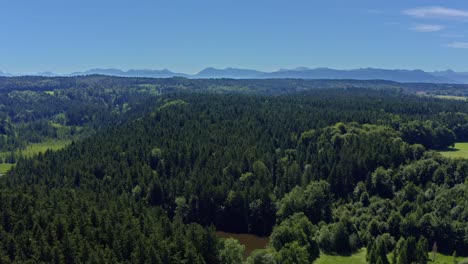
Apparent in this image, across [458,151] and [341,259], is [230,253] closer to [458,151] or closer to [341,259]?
[341,259]

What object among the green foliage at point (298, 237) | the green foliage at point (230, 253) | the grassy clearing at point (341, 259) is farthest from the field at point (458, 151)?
the green foliage at point (230, 253)

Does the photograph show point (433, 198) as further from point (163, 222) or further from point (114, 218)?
point (114, 218)

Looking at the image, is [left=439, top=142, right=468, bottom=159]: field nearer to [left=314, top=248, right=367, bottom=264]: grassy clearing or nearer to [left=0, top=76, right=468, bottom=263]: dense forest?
[left=0, top=76, right=468, bottom=263]: dense forest

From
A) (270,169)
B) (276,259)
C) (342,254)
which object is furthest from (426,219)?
(270,169)

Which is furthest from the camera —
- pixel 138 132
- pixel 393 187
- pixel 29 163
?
pixel 138 132

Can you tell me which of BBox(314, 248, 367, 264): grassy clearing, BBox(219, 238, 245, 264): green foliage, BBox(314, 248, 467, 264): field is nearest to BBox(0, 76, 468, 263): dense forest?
BBox(219, 238, 245, 264): green foliage

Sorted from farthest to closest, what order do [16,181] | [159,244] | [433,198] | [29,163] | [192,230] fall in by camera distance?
[29,163]
[16,181]
[433,198]
[192,230]
[159,244]

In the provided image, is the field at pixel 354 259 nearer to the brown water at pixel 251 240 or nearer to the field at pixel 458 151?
the brown water at pixel 251 240
